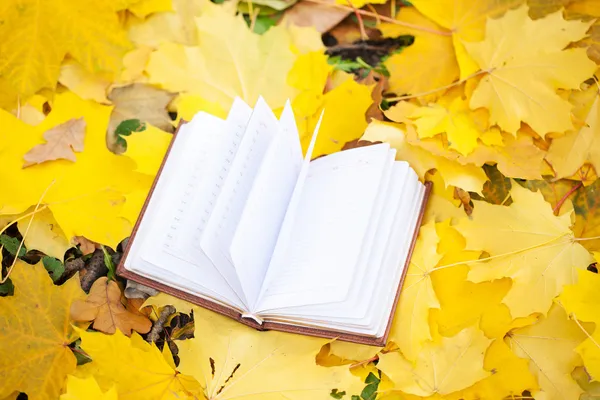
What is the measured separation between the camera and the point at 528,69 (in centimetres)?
104

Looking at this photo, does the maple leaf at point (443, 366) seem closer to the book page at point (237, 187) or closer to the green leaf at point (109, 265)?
the book page at point (237, 187)

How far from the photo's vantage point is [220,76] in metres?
1.12

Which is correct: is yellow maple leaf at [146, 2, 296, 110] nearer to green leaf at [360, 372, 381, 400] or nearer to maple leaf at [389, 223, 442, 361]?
maple leaf at [389, 223, 442, 361]

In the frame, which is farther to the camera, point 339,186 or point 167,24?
point 167,24

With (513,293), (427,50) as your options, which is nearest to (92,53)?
(427,50)

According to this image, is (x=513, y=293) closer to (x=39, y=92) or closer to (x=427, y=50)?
(x=427, y=50)

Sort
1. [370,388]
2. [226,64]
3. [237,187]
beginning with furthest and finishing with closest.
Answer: [226,64] < [370,388] < [237,187]

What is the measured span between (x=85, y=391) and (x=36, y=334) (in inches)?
6.2

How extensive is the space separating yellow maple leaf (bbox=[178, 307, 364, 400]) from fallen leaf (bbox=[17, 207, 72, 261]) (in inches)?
11.4

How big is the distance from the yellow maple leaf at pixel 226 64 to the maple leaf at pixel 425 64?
0.67 feet

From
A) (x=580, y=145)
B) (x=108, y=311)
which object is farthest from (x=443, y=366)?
(x=108, y=311)

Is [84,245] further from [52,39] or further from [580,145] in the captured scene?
[580,145]

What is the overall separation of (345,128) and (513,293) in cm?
40

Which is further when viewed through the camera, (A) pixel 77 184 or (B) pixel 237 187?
(A) pixel 77 184
